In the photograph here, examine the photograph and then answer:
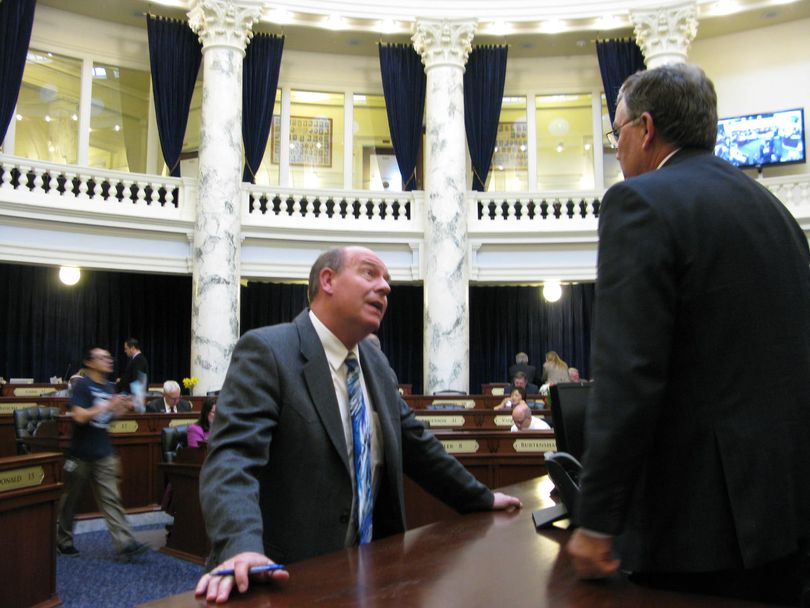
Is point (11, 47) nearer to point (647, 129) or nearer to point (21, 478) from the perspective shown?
point (21, 478)

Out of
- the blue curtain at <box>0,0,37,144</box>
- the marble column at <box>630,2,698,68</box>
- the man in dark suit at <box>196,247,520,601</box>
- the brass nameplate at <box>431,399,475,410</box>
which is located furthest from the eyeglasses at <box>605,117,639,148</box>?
the marble column at <box>630,2,698,68</box>

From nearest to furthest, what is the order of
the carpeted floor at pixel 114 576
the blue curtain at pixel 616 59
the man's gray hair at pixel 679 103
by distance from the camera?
the man's gray hair at pixel 679 103
the carpeted floor at pixel 114 576
the blue curtain at pixel 616 59

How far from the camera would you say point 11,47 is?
34.7 feet

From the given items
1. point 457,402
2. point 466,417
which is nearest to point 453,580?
point 466,417

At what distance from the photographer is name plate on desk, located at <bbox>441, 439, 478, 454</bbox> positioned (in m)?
5.63

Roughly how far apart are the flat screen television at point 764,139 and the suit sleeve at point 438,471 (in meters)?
11.3

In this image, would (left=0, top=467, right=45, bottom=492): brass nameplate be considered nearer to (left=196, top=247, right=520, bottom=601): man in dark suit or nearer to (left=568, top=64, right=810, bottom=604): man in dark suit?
(left=196, top=247, right=520, bottom=601): man in dark suit

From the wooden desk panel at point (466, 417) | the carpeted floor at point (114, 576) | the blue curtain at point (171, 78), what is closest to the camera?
the carpeted floor at point (114, 576)

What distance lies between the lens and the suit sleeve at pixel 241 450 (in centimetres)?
149

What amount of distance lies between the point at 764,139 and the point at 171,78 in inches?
353

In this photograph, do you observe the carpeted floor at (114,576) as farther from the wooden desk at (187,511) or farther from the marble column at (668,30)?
the marble column at (668,30)

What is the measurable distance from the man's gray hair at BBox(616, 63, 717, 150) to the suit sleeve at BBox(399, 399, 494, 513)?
3.16 feet

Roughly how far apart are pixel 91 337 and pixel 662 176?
13.3 meters

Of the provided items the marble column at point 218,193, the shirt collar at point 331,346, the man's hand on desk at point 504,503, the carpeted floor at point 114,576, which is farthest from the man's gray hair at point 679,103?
the marble column at point 218,193
